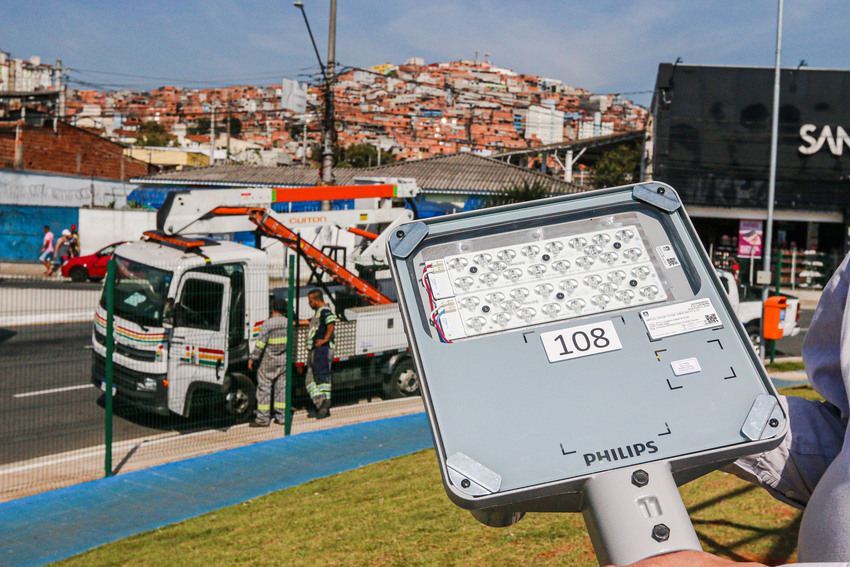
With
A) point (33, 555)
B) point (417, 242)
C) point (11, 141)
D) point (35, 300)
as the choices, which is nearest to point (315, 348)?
point (33, 555)

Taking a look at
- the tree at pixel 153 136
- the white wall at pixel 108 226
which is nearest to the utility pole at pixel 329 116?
the white wall at pixel 108 226

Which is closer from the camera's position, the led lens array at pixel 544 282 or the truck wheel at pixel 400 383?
the led lens array at pixel 544 282

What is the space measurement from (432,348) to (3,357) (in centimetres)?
1309

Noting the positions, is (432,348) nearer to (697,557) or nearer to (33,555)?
(697,557)

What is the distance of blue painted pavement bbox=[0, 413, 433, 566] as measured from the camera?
6.40 metres

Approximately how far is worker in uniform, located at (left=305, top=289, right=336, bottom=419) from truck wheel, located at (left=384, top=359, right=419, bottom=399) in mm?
1124

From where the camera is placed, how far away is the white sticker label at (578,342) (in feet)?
4.79

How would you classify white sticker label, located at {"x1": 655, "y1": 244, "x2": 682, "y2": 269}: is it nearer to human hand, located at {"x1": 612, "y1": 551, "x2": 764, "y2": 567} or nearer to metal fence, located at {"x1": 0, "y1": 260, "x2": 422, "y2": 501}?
human hand, located at {"x1": 612, "y1": 551, "x2": 764, "y2": 567}

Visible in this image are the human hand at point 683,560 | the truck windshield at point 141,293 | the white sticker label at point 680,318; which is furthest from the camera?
the truck windshield at point 141,293

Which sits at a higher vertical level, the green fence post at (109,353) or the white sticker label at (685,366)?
the white sticker label at (685,366)

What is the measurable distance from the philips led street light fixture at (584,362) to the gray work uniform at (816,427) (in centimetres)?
15

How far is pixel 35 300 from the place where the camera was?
14.3 m

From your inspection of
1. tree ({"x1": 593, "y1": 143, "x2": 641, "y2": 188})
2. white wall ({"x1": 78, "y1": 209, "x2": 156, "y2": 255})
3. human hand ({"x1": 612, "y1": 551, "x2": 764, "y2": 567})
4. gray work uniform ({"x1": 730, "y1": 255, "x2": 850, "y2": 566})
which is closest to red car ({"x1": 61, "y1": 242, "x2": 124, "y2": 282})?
white wall ({"x1": 78, "y1": 209, "x2": 156, "y2": 255})

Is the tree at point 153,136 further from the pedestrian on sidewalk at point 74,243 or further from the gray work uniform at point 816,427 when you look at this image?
the gray work uniform at point 816,427
